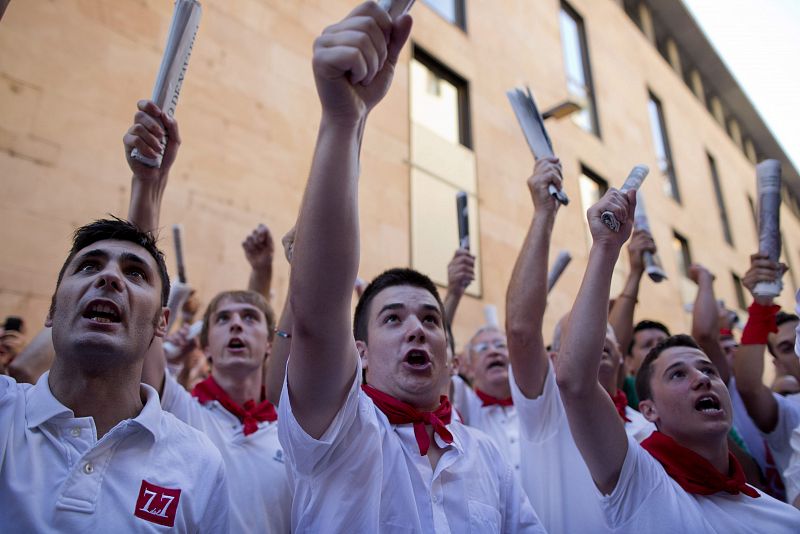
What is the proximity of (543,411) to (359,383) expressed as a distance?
1.17 metres

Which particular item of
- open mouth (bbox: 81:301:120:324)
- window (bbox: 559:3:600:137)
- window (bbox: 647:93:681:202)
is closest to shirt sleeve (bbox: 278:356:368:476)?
open mouth (bbox: 81:301:120:324)

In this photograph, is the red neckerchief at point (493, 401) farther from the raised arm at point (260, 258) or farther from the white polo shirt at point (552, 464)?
the raised arm at point (260, 258)

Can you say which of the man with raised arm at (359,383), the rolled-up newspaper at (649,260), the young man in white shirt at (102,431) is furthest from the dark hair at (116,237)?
the rolled-up newspaper at (649,260)

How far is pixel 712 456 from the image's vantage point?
2223 millimetres

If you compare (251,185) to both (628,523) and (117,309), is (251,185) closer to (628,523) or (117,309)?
(117,309)

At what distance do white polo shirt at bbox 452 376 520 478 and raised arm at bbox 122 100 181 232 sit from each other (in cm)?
177

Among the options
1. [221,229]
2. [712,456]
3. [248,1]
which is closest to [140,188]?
[712,456]

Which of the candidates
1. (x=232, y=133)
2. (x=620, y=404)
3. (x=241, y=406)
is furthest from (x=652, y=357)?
(x=232, y=133)

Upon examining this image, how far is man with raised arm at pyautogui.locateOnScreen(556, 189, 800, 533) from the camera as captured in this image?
1.87 meters

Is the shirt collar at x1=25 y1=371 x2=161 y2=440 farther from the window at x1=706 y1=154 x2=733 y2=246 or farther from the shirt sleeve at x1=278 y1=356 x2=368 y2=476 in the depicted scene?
the window at x1=706 y1=154 x2=733 y2=246

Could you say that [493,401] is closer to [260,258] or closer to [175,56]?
[260,258]

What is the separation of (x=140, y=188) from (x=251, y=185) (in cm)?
309

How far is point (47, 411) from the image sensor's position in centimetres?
142

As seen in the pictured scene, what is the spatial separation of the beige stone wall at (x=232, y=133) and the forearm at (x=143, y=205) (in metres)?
2.24
